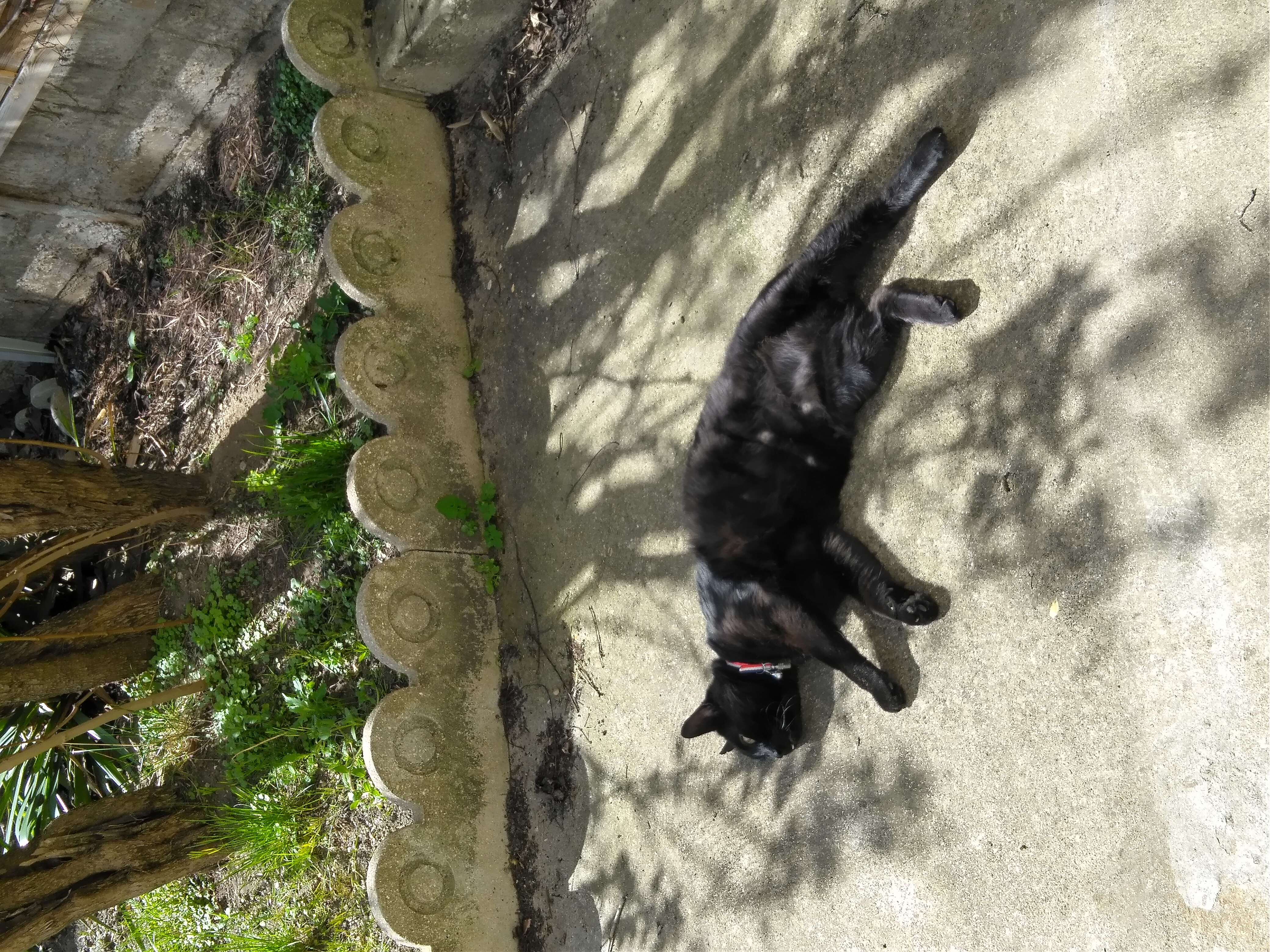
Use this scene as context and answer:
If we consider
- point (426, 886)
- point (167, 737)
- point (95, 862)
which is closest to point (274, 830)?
point (95, 862)

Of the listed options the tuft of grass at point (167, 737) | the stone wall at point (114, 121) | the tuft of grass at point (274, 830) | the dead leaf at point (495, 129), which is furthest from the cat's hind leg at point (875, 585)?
the stone wall at point (114, 121)

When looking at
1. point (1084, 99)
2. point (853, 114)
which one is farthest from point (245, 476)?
point (1084, 99)

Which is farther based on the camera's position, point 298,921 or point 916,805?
point 298,921

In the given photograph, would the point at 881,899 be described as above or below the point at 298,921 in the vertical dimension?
above

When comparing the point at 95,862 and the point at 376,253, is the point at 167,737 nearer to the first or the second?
the point at 95,862

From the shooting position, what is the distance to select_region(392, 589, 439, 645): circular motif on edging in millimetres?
3977

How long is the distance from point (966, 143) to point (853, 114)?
1.55 ft

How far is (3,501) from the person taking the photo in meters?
4.35

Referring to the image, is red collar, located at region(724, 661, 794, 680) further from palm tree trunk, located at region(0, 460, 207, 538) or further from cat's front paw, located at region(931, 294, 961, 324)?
palm tree trunk, located at region(0, 460, 207, 538)

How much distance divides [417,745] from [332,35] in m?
3.42

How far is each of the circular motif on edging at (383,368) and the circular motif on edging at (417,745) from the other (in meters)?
1.50

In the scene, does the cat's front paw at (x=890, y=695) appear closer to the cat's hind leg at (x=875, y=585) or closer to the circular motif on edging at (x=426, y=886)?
the cat's hind leg at (x=875, y=585)

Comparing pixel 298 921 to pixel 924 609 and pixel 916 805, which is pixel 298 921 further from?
pixel 924 609

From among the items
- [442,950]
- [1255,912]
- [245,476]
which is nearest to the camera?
[1255,912]
